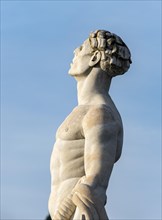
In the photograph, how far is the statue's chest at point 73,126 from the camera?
1321cm

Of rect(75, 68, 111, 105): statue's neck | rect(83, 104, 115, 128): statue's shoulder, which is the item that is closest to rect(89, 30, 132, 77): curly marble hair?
rect(75, 68, 111, 105): statue's neck

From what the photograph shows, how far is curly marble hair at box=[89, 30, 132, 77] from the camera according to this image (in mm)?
13430

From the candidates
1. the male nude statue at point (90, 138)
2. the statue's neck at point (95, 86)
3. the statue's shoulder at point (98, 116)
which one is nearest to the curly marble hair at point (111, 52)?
the male nude statue at point (90, 138)

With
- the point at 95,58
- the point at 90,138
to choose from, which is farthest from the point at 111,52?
the point at 90,138

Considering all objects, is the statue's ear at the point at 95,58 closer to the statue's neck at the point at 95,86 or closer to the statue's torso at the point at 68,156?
the statue's neck at the point at 95,86

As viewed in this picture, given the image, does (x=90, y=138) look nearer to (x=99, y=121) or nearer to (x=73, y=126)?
(x=99, y=121)

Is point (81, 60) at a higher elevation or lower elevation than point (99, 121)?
higher

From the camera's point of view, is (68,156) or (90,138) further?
(68,156)

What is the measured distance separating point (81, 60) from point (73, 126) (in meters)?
1.06

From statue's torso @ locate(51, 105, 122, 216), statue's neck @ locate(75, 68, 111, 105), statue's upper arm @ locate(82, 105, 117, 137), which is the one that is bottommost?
statue's torso @ locate(51, 105, 122, 216)

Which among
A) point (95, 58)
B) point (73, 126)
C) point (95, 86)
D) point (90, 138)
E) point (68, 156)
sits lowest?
point (68, 156)

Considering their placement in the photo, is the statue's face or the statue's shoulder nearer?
the statue's shoulder

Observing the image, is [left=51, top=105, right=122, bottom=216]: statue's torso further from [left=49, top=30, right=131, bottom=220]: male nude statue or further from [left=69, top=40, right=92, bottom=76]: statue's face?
[left=69, top=40, right=92, bottom=76]: statue's face

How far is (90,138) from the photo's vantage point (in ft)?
42.2
